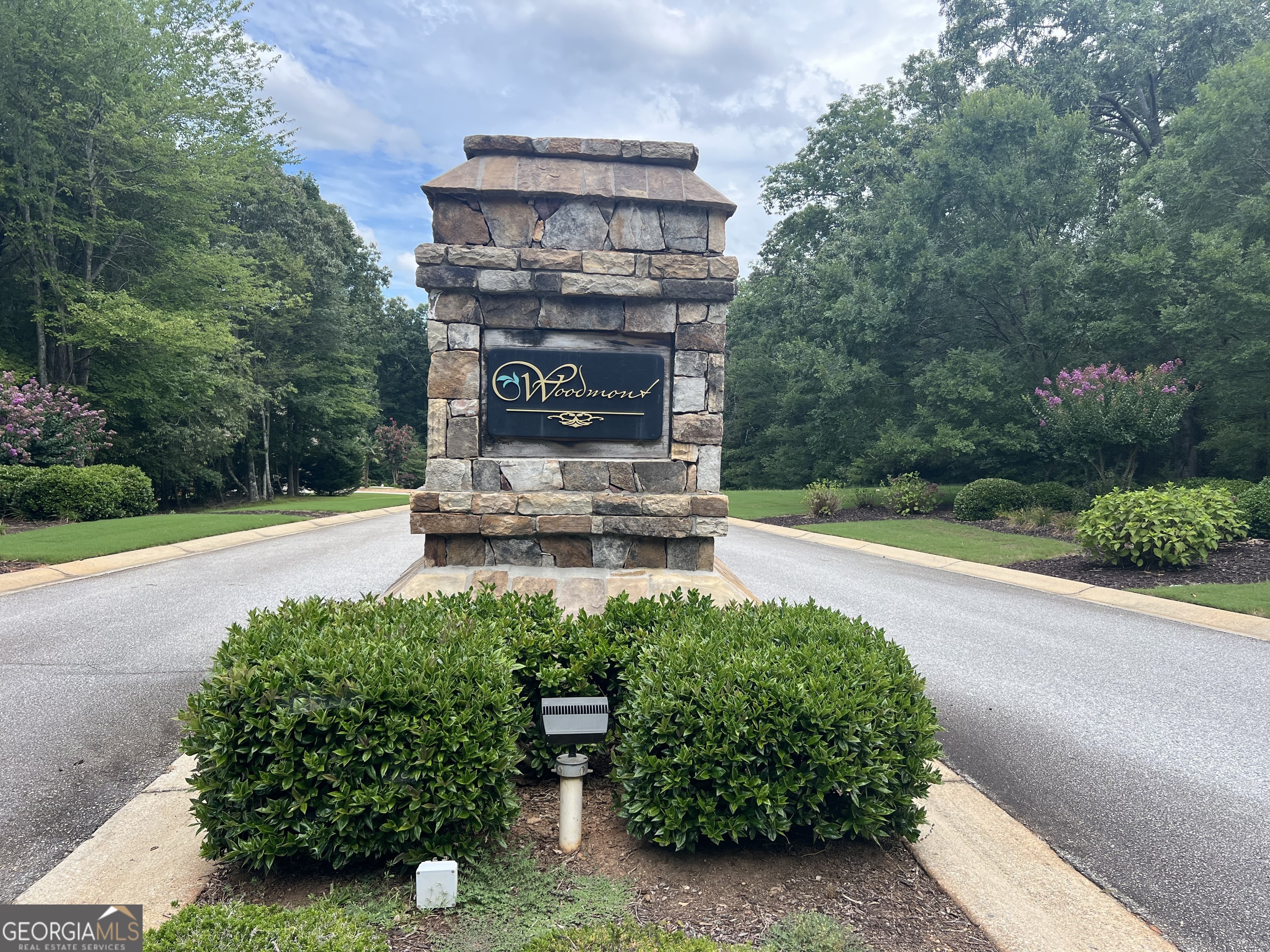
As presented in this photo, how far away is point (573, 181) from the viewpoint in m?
5.57

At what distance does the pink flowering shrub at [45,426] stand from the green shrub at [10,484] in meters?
0.60

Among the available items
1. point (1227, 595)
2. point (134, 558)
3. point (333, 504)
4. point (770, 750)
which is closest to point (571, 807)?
point (770, 750)

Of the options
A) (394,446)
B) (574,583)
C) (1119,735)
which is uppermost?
(394,446)

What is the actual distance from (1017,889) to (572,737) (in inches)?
73.6

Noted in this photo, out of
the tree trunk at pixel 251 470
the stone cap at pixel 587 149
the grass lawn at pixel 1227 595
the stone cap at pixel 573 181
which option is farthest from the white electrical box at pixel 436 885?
the tree trunk at pixel 251 470

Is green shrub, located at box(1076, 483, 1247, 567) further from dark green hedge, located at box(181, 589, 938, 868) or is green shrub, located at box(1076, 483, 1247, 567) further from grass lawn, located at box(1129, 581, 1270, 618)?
dark green hedge, located at box(181, 589, 938, 868)

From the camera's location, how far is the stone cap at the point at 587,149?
570 cm

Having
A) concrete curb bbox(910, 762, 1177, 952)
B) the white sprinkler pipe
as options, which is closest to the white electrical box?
the white sprinkler pipe

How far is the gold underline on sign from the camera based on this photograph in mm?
5598

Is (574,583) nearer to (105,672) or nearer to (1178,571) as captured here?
(105,672)

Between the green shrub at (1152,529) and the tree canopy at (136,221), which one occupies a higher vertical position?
the tree canopy at (136,221)

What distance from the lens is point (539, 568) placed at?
5.65m

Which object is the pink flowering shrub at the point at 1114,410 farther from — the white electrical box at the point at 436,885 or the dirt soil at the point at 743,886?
the white electrical box at the point at 436,885

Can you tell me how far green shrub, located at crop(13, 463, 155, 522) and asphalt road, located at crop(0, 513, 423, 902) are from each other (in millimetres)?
4550
